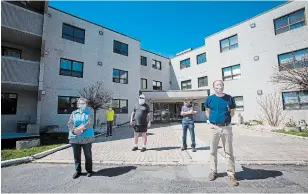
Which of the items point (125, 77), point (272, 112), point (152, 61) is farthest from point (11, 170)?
point (152, 61)

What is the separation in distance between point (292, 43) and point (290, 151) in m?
12.3

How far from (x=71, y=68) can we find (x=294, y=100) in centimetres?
1886

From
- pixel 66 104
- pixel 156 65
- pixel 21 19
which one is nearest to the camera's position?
pixel 21 19

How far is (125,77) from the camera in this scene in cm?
1886

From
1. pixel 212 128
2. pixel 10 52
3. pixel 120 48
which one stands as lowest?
Answer: pixel 212 128

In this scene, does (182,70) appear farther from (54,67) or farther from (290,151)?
(290,151)

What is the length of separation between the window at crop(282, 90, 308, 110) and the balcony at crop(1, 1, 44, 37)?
63.1ft

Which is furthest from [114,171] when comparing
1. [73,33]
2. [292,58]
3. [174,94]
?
[292,58]

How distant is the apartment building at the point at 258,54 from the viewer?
1416 cm

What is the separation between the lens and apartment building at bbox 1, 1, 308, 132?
433 inches

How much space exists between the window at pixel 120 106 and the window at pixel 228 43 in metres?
12.3

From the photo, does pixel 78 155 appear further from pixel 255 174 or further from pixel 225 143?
pixel 255 174

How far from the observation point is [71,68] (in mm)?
14922

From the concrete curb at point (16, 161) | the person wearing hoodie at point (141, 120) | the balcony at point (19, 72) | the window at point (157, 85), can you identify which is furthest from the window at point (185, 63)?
the concrete curb at point (16, 161)
